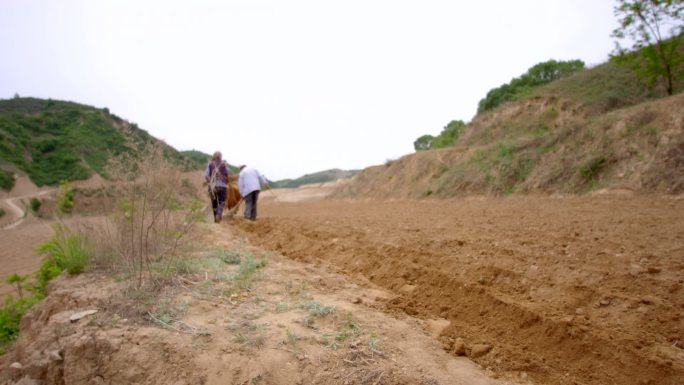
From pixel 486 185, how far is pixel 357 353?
1140 centimetres

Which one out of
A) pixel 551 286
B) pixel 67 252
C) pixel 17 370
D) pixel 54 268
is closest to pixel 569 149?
pixel 551 286

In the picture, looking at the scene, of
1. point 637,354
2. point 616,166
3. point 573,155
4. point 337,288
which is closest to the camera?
point 637,354

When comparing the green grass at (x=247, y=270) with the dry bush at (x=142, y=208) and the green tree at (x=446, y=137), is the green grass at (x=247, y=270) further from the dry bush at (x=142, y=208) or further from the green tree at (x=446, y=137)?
the green tree at (x=446, y=137)

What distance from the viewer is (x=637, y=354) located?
7.13ft

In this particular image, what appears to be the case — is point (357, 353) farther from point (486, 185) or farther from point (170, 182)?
point (486, 185)

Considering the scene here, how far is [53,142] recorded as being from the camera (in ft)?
147

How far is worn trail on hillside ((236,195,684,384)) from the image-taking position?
7.41 feet

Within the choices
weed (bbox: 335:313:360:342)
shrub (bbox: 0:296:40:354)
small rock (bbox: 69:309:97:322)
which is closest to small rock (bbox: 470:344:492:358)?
weed (bbox: 335:313:360:342)

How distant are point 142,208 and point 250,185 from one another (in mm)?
5626

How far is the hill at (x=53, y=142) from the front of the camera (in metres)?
39.1

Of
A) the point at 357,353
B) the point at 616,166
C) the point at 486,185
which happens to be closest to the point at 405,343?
the point at 357,353

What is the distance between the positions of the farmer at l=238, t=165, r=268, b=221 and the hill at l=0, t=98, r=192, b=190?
26633 mm

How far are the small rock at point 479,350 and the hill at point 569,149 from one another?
702 centimetres

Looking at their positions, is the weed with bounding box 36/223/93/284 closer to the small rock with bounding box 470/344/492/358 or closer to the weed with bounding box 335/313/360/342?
the weed with bounding box 335/313/360/342
